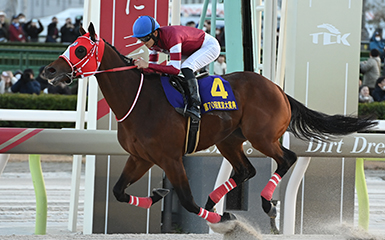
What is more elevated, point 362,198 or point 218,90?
point 218,90

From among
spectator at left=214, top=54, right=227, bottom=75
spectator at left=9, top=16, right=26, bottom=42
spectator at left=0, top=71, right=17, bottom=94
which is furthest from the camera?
spectator at left=9, top=16, right=26, bottom=42

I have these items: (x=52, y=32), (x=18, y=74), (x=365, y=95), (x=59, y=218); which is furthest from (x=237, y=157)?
(x=52, y=32)

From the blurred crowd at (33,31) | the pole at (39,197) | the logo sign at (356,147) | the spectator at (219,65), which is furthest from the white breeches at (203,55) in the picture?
the blurred crowd at (33,31)

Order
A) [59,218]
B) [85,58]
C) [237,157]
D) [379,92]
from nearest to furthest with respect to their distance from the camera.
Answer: [85,58] < [237,157] < [59,218] < [379,92]

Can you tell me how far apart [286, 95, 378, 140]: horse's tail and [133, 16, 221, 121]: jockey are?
877mm

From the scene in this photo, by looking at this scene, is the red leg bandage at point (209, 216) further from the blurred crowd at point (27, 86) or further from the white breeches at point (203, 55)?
the blurred crowd at point (27, 86)

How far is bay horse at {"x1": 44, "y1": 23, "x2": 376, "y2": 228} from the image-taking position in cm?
337

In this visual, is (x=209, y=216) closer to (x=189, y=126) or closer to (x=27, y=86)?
(x=189, y=126)

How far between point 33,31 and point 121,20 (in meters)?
10.8

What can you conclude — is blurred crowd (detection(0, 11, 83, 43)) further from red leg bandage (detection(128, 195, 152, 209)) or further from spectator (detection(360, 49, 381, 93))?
red leg bandage (detection(128, 195, 152, 209))

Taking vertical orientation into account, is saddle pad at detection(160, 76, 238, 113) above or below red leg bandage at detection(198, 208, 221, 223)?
above

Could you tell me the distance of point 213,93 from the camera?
143 inches

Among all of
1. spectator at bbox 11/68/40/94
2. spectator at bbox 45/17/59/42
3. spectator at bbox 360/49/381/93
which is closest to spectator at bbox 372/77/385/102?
spectator at bbox 360/49/381/93

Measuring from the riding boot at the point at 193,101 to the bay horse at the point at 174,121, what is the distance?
0.09 meters
